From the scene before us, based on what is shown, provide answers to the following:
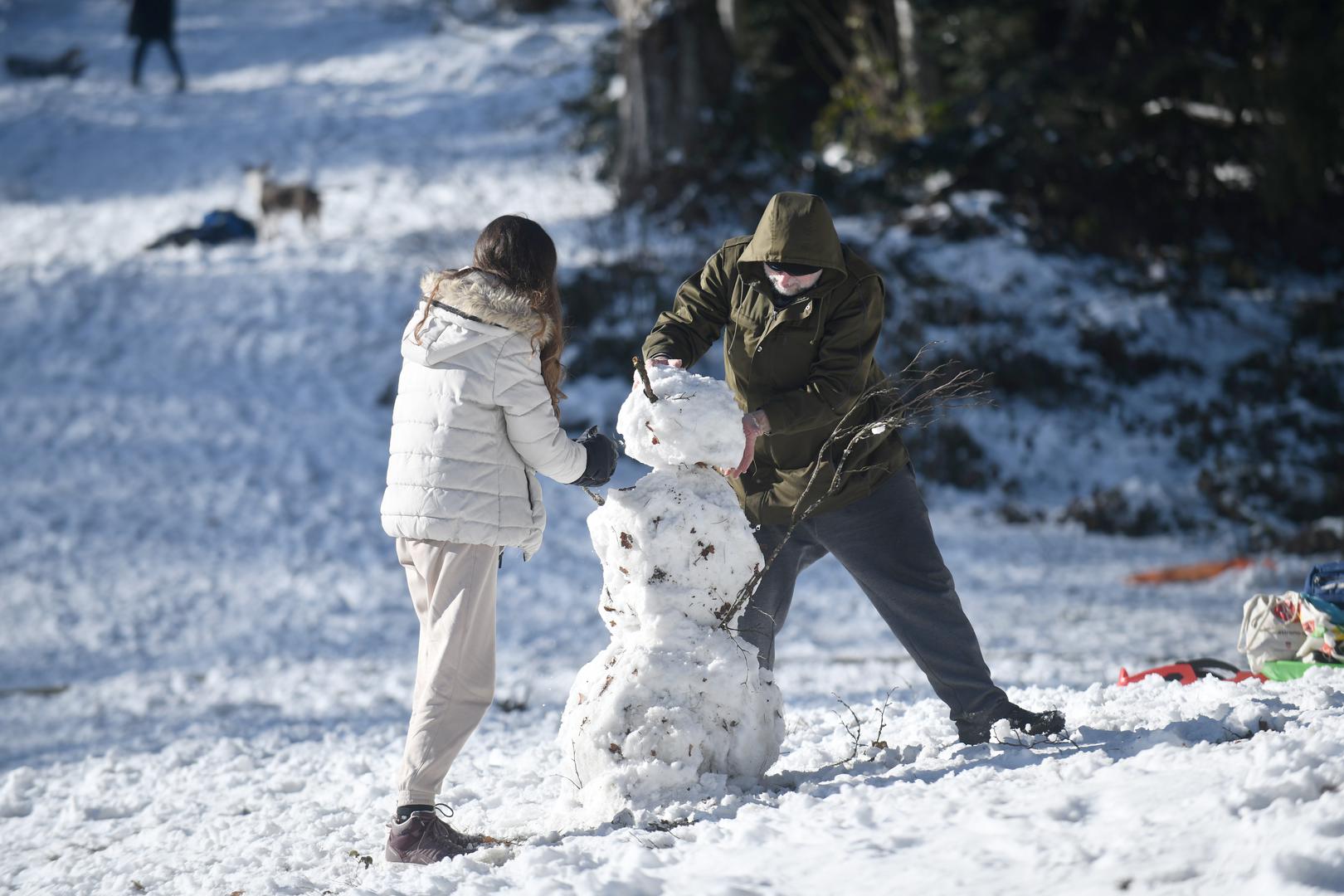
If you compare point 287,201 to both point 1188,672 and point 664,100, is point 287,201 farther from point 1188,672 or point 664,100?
point 1188,672

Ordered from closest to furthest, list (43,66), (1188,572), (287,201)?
1. (1188,572)
2. (287,201)
3. (43,66)

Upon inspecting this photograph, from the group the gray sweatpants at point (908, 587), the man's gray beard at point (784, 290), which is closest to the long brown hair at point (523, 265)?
the man's gray beard at point (784, 290)

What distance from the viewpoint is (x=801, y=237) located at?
11.0 feet

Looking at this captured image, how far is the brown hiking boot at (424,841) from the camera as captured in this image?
323 centimetres

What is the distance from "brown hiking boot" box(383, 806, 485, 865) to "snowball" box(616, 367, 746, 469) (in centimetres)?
118

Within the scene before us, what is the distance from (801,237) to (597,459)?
34.4 inches

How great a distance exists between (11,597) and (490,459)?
585cm

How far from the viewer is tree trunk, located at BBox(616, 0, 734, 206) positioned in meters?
12.8

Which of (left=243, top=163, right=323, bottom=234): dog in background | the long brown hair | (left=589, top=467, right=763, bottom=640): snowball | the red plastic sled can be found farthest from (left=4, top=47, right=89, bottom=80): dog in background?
the red plastic sled

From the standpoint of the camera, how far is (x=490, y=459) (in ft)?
10.8

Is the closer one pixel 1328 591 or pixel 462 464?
pixel 462 464

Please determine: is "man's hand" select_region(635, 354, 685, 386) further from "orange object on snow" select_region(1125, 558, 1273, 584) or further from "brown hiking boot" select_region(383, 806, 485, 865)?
"orange object on snow" select_region(1125, 558, 1273, 584)

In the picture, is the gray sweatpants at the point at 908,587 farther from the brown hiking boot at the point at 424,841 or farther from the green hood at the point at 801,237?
the brown hiking boot at the point at 424,841

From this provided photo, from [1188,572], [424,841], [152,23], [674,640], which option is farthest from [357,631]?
[152,23]
